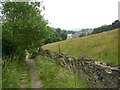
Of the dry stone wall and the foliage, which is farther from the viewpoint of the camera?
the foliage

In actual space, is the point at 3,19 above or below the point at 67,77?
above

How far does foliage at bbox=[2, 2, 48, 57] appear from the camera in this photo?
27.9m

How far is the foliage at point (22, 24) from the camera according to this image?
27859 millimetres

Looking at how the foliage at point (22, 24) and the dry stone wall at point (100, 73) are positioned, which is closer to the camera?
the dry stone wall at point (100, 73)

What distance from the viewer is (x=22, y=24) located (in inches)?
1112

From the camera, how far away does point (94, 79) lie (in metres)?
10.5

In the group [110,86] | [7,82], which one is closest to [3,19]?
[7,82]

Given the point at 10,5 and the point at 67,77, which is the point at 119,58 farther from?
the point at 10,5

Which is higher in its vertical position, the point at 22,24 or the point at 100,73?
the point at 22,24

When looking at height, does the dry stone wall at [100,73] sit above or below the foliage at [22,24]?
below

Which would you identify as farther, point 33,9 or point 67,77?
point 33,9

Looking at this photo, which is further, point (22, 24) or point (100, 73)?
point (22, 24)

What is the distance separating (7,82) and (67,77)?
3.18 m

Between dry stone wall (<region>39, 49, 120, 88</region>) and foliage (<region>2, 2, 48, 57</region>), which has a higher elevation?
foliage (<region>2, 2, 48, 57</region>)
